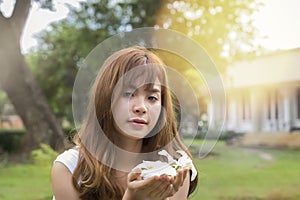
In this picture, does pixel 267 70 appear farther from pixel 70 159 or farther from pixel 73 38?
pixel 70 159

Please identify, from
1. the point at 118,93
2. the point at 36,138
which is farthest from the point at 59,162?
the point at 36,138

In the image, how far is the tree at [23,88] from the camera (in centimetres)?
305

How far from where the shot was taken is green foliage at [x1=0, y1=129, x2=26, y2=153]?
374 cm

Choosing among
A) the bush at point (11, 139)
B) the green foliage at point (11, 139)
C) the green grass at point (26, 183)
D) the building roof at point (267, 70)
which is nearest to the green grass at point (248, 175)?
the building roof at point (267, 70)

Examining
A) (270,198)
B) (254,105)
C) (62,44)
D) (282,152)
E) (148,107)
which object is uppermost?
(62,44)

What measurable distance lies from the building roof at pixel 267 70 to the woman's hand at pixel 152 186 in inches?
86.8

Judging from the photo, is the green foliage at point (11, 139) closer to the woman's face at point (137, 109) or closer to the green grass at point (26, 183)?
the green grass at point (26, 183)

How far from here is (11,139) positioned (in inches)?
155

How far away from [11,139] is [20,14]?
4.36 feet

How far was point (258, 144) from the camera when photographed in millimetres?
3047

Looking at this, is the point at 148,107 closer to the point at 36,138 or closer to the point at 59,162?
the point at 59,162

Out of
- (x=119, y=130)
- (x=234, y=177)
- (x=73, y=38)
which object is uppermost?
(x=73, y=38)

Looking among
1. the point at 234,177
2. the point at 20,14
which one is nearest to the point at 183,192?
the point at 234,177

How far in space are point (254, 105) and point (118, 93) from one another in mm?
2806
